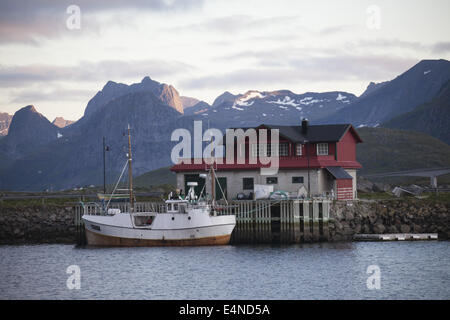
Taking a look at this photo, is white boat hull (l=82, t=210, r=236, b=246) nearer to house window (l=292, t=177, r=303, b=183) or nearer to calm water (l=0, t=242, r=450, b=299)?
calm water (l=0, t=242, r=450, b=299)

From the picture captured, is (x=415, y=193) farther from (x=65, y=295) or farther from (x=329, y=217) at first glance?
(x=65, y=295)

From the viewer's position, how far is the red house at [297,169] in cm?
7125

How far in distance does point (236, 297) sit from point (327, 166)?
3336cm

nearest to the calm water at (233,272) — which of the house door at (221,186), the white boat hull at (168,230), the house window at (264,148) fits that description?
the white boat hull at (168,230)

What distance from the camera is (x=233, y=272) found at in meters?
50.0

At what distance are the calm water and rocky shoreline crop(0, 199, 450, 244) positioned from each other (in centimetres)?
362

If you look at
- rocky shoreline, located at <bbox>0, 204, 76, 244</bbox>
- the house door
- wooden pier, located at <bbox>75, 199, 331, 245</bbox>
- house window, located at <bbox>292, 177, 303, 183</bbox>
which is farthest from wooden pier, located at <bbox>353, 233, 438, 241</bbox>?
rocky shoreline, located at <bbox>0, 204, 76, 244</bbox>

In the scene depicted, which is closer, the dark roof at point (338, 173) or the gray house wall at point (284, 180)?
the gray house wall at point (284, 180)

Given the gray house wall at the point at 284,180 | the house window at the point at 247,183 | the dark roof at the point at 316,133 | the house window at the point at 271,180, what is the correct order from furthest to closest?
the dark roof at the point at 316,133, the house window at the point at 247,183, the house window at the point at 271,180, the gray house wall at the point at 284,180

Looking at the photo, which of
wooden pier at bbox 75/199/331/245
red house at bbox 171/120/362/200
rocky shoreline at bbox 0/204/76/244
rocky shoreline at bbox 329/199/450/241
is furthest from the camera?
rocky shoreline at bbox 0/204/76/244

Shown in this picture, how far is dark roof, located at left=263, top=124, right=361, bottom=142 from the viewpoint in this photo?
7550 centimetres

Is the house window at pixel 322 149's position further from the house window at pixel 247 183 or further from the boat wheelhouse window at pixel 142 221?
the boat wheelhouse window at pixel 142 221

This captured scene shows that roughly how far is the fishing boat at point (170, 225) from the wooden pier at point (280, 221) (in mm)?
2114

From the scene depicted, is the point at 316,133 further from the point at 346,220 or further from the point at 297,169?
the point at 346,220
